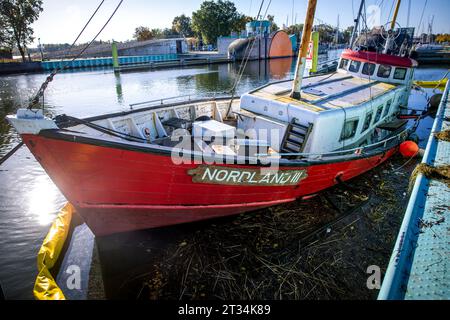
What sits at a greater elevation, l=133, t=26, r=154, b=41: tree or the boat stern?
l=133, t=26, r=154, b=41: tree

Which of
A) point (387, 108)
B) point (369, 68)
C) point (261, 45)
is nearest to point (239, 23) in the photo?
point (261, 45)

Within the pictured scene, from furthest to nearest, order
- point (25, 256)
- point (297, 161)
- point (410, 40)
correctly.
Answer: point (410, 40)
point (297, 161)
point (25, 256)

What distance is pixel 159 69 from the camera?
181 feet

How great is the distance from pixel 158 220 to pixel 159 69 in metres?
53.7

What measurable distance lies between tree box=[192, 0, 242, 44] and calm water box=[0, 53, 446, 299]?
2503 inches

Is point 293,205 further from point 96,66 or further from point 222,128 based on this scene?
point 96,66

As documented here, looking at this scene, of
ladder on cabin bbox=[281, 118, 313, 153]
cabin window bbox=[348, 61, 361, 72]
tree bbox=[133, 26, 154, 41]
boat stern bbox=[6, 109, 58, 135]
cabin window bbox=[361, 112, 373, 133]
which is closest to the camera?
boat stern bbox=[6, 109, 58, 135]

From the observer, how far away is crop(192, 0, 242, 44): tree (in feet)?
304

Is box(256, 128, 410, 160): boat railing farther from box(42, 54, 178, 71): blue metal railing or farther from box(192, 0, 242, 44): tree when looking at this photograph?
box(192, 0, 242, 44): tree

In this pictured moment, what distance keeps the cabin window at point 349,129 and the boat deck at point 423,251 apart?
3.82 m

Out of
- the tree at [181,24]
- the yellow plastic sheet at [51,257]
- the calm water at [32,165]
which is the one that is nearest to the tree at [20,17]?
the calm water at [32,165]

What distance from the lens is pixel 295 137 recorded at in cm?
905

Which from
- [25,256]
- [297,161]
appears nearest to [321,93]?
[297,161]

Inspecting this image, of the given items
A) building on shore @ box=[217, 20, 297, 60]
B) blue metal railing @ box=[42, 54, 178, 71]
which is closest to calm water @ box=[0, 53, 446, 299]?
blue metal railing @ box=[42, 54, 178, 71]
